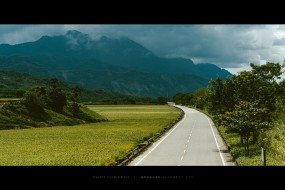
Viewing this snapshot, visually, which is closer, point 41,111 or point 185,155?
point 185,155

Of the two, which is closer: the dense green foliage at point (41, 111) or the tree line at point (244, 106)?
the tree line at point (244, 106)

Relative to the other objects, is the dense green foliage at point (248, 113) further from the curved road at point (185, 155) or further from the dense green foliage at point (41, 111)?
the dense green foliage at point (41, 111)

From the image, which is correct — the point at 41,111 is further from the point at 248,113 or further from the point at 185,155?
the point at 248,113

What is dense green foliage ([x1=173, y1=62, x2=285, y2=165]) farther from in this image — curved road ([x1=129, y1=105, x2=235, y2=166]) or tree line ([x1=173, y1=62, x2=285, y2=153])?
curved road ([x1=129, y1=105, x2=235, y2=166])

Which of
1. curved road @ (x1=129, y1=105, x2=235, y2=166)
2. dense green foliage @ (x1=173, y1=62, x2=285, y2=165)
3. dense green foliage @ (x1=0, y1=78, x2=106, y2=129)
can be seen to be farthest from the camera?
dense green foliage @ (x1=0, y1=78, x2=106, y2=129)

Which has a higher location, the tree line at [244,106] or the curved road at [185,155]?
the tree line at [244,106]

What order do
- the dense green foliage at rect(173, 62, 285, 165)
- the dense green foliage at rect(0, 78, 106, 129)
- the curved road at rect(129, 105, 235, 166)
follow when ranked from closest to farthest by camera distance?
the curved road at rect(129, 105, 235, 166) < the dense green foliage at rect(173, 62, 285, 165) < the dense green foliage at rect(0, 78, 106, 129)

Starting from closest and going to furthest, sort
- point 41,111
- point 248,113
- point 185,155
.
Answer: point 185,155, point 248,113, point 41,111

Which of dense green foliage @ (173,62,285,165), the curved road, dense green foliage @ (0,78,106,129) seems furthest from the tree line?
dense green foliage @ (0,78,106,129)

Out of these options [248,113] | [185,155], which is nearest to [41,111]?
[185,155]

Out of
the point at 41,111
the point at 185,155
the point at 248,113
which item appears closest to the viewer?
the point at 185,155

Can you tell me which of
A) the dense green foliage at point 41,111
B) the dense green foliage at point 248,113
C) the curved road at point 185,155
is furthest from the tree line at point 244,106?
the dense green foliage at point 41,111
